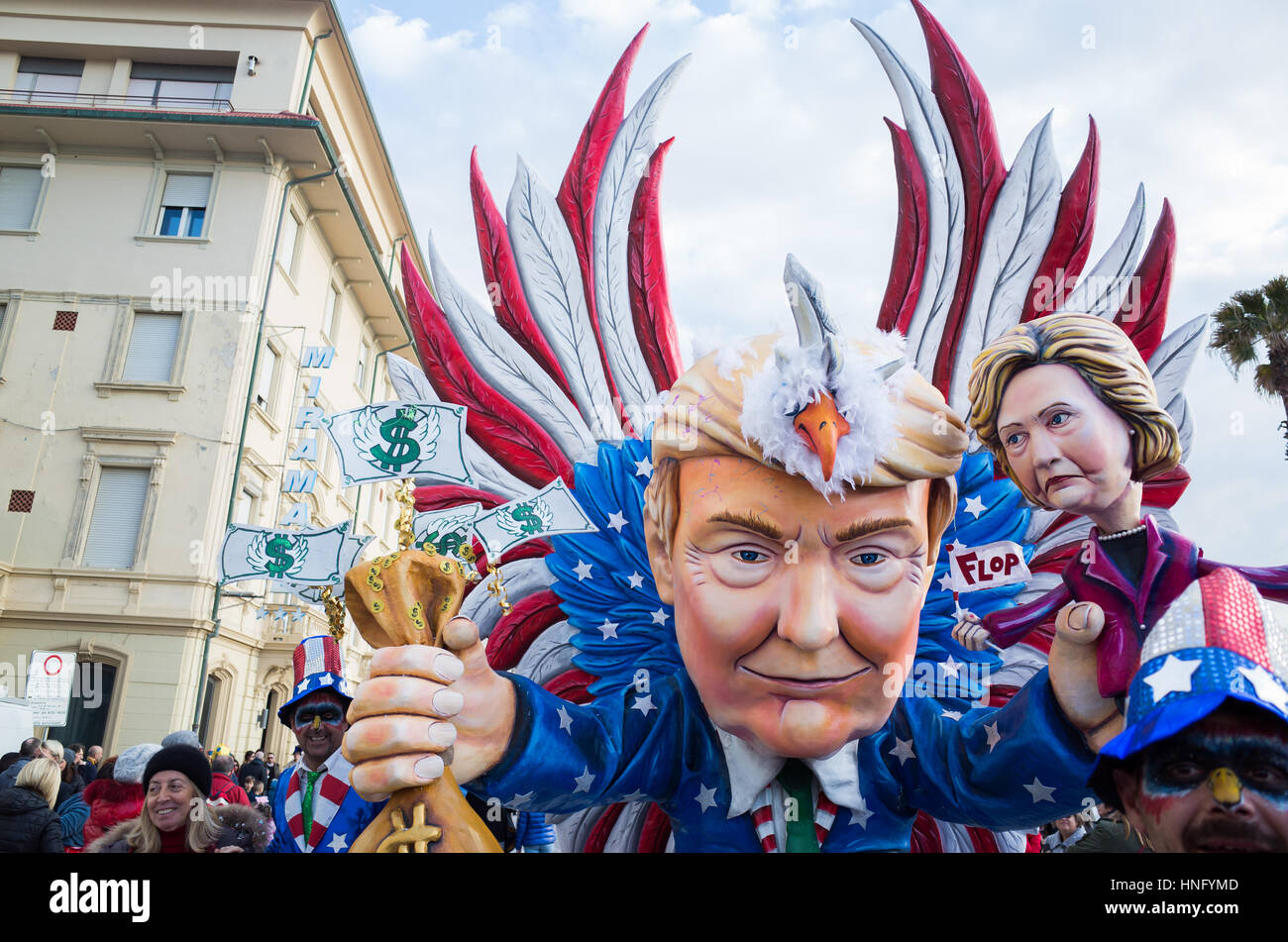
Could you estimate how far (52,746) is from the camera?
4219 mm

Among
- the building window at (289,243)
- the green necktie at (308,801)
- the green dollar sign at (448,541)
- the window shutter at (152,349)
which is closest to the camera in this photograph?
the green dollar sign at (448,541)

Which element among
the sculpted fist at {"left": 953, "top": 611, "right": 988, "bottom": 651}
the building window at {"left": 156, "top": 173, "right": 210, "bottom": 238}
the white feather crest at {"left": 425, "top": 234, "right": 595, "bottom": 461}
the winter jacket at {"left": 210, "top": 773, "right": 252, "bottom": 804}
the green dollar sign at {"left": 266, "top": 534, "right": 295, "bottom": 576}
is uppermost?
the building window at {"left": 156, "top": 173, "right": 210, "bottom": 238}

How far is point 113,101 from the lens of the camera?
11.3m

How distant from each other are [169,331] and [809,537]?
435 inches

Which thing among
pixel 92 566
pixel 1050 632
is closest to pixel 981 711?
pixel 1050 632

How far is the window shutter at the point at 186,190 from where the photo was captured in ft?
36.6

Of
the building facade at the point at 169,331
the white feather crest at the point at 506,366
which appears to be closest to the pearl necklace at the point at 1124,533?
the white feather crest at the point at 506,366

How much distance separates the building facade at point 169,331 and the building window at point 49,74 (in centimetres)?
4

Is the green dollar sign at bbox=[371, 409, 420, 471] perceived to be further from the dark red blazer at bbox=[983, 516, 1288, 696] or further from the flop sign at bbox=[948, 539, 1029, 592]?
the dark red blazer at bbox=[983, 516, 1288, 696]

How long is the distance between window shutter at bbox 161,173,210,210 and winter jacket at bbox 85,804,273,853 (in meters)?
10.9

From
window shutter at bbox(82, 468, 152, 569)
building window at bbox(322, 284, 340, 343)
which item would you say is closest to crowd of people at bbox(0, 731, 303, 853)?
window shutter at bbox(82, 468, 152, 569)

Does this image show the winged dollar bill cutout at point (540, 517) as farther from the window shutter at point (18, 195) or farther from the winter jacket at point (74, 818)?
the window shutter at point (18, 195)

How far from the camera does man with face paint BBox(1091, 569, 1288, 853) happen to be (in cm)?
128
